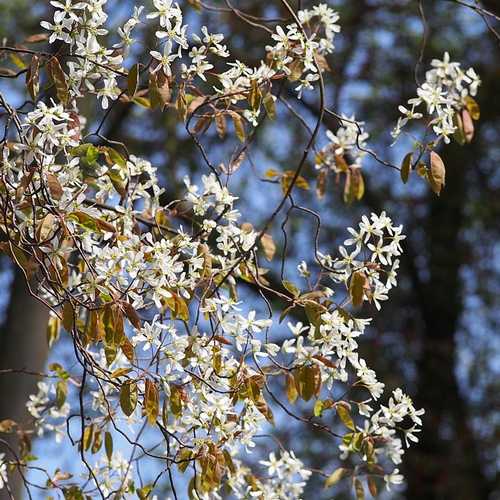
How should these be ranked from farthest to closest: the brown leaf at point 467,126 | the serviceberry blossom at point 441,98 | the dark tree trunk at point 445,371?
the dark tree trunk at point 445,371 → the brown leaf at point 467,126 → the serviceberry blossom at point 441,98

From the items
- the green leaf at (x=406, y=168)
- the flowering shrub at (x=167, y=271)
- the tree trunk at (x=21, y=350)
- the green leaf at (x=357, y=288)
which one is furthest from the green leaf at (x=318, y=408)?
the tree trunk at (x=21, y=350)

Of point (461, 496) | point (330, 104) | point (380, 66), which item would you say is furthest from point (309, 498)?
point (380, 66)

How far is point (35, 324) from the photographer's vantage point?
11.1 ft

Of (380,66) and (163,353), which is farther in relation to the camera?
(380,66)

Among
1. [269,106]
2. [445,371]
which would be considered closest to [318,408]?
[269,106]

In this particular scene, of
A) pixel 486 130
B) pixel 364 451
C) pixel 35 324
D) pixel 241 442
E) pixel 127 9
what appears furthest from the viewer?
pixel 486 130

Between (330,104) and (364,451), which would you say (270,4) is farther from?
(364,451)

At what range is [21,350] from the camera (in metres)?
3.30

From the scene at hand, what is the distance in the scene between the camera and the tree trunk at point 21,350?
3.08 m

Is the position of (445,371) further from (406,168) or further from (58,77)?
(58,77)

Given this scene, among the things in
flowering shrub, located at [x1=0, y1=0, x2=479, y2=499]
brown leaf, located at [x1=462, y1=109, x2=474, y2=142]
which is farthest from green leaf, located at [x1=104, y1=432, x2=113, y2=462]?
brown leaf, located at [x1=462, y1=109, x2=474, y2=142]

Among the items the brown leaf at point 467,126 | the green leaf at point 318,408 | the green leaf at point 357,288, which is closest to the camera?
the green leaf at point 357,288

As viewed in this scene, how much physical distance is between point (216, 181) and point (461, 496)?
3796 mm

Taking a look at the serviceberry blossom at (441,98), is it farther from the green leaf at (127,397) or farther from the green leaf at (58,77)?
the green leaf at (127,397)
